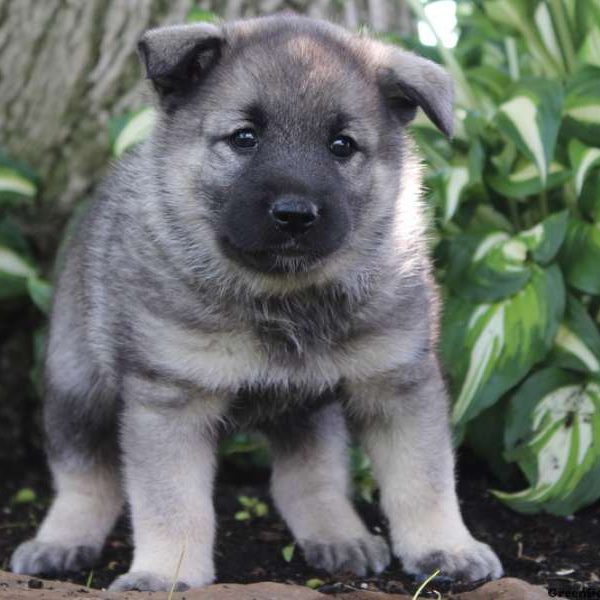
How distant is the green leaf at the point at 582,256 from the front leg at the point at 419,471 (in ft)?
3.10

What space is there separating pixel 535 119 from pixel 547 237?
1.60 feet

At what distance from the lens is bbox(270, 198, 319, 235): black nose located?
358cm

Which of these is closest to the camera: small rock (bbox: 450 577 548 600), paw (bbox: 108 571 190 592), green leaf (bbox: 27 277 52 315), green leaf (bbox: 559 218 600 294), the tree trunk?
small rock (bbox: 450 577 548 600)

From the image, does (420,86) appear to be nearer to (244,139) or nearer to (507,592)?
(244,139)

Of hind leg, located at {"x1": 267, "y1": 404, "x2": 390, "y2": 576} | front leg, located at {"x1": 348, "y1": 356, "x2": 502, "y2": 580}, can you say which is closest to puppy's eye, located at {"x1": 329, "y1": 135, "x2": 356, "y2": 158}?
front leg, located at {"x1": 348, "y1": 356, "x2": 502, "y2": 580}

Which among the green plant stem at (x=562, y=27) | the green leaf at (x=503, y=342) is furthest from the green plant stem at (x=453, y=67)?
the green leaf at (x=503, y=342)

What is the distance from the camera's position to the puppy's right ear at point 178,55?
12.4 ft

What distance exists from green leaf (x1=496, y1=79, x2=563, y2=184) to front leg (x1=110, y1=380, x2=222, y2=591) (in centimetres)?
174

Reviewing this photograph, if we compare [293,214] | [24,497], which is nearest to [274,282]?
[293,214]

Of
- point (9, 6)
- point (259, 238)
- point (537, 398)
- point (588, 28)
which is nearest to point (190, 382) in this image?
point (259, 238)

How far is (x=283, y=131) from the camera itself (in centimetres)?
375

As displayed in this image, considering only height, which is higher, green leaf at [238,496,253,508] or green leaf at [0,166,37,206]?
green leaf at [0,166,37,206]

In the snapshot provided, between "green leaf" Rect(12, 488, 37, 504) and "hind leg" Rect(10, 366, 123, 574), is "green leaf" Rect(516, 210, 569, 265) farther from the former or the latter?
"green leaf" Rect(12, 488, 37, 504)

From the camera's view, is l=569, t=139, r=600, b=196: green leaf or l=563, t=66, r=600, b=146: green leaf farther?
l=563, t=66, r=600, b=146: green leaf
